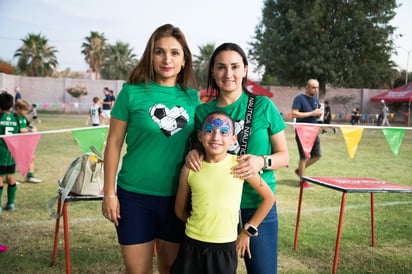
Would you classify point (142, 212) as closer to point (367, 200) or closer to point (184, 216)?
point (184, 216)

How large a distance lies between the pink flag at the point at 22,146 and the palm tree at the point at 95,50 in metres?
55.4

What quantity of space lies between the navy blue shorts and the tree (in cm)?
2668

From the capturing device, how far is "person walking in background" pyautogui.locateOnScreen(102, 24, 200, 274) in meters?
2.18

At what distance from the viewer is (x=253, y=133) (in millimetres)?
2143

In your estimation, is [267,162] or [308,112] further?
[308,112]

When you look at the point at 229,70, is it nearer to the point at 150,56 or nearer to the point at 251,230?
the point at 150,56

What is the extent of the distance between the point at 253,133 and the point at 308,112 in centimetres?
568

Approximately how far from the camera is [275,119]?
2186mm

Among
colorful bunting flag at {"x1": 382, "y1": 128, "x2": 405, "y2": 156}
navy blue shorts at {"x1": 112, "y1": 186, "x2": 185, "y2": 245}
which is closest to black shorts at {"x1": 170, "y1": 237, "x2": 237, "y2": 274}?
navy blue shorts at {"x1": 112, "y1": 186, "x2": 185, "y2": 245}

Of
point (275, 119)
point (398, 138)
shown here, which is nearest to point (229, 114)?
point (275, 119)

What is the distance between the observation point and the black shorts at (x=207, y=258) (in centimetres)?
204

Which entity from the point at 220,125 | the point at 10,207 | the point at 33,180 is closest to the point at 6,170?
the point at 10,207

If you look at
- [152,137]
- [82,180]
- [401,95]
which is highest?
[401,95]

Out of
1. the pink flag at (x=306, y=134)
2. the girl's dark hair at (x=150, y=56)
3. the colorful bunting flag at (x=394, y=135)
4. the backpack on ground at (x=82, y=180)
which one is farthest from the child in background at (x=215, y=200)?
the colorful bunting flag at (x=394, y=135)
